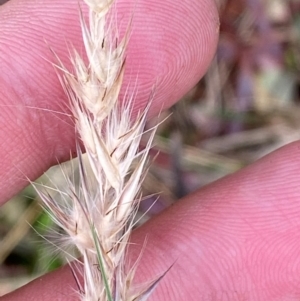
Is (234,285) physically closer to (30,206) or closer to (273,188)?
(273,188)

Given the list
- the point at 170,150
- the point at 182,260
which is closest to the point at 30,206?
the point at 170,150

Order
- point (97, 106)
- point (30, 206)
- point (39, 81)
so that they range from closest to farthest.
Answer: point (97, 106) → point (39, 81) → point (30, 206)

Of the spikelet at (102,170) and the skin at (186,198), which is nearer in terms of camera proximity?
the spikelet at (102,170)

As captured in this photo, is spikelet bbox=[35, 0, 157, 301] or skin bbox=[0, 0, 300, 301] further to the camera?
skin bbox=[0, 0, 300, 301]
